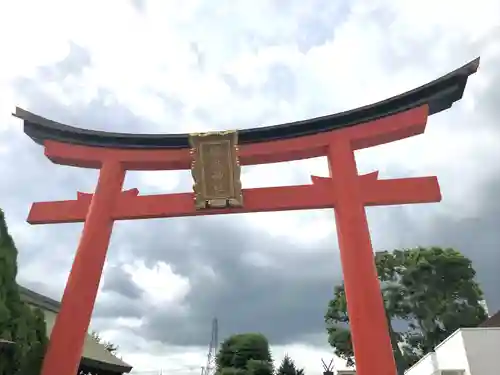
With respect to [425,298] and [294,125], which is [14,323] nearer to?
[294,125]

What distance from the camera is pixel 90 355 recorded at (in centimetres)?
909

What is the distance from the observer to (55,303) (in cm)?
1092

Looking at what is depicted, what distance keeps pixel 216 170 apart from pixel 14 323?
3.83m

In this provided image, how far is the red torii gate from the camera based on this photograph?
22.6ft

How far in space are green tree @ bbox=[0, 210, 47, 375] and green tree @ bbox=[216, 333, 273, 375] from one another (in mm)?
8985

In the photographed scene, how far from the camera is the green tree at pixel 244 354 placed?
1498 centimetres

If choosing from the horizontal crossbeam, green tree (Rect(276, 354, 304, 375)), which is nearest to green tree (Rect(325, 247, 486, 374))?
green tree (Rect(276, 354, 304, 375))

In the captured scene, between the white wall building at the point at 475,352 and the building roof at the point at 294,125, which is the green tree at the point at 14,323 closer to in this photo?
the building roof at the point at 294,125

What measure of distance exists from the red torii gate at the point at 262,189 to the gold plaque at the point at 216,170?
26 millimetres

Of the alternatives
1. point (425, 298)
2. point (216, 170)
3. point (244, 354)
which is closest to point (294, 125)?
point (216, 170)

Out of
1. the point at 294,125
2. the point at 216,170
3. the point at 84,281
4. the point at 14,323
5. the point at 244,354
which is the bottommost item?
the point at 14,323

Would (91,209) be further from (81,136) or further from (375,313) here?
(375,313)

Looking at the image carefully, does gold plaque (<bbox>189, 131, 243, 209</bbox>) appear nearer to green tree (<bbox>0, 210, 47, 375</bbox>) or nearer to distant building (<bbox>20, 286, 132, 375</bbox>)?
green tree (<bbox>0, 210, 47, 375</bbox>)

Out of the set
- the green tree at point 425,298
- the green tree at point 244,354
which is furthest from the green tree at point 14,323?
the green tree at point 425,298
